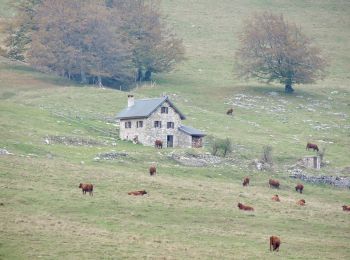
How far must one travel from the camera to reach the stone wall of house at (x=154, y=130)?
306 ft

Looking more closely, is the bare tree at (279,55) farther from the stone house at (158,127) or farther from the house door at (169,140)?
the house door at (169,140)

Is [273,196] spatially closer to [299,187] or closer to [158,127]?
[299,187]

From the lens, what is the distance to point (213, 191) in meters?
73.2

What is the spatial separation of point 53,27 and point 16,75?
761cm

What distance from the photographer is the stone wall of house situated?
93.2m

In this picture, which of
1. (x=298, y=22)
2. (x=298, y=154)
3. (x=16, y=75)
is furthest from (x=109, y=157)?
(x=298, y=22)

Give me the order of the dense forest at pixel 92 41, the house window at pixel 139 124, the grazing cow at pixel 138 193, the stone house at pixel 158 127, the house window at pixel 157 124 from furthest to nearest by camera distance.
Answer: the dense forest at pixel 92 41, the house window at pixel 157 124, the house window at pixel 139 124, the stone house at pixel 158 127, the grazing cow at pixel 138 193

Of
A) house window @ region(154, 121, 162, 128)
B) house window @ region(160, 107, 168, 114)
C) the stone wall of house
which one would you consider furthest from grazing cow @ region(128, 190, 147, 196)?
house window @ region(160, 107, 168, 114)

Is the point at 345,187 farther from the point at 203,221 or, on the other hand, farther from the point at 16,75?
the point at 16,75

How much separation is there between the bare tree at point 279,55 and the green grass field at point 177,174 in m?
2.38

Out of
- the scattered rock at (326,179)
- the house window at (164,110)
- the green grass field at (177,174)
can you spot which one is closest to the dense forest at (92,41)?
the green grass field at (177,174)

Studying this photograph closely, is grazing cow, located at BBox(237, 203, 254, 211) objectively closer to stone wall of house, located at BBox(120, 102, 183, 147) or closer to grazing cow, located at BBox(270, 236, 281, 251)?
grazing cow, located at BBox(270, 236, 281, 251)

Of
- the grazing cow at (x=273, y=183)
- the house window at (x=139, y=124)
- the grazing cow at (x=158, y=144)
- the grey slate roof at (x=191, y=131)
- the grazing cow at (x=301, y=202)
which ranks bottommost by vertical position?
the grazing cow at (x=301, y=202)

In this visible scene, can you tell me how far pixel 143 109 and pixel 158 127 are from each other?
2383 mm
